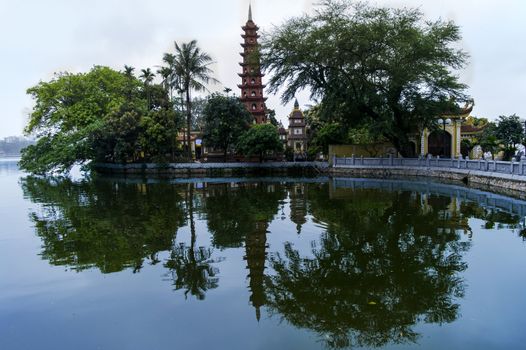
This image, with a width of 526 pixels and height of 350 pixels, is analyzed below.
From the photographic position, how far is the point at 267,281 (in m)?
6.61

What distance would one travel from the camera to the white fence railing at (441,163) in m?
17.8

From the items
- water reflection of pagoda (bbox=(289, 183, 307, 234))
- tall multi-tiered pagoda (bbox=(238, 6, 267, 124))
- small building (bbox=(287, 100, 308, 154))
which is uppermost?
tall multi-tiered pagoda (bbox=(238, 6, 267, 124))

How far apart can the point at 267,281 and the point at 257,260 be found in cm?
125

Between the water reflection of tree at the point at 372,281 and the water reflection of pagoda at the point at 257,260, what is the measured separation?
16cm

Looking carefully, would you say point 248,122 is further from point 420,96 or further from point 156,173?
point 420,96

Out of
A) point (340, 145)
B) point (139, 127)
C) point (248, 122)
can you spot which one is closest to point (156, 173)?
point (139, 127)

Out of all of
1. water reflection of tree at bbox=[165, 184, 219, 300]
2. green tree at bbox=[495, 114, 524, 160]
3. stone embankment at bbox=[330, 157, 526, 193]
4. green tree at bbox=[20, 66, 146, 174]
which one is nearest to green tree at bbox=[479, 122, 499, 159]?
green tree at bbox=[495, 114, 524, 160]

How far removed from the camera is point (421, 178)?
26453 mm

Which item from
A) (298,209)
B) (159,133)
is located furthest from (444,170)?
(159,133)

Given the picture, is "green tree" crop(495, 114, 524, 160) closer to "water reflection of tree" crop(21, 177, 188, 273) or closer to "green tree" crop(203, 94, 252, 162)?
"green tree" crop(203, 94, 252, 162)

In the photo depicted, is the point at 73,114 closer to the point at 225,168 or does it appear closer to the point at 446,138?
the point at 225,168

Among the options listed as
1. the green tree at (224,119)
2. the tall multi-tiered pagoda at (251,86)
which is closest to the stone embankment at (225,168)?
the green tree at (224,119)

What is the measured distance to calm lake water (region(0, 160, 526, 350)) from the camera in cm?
479

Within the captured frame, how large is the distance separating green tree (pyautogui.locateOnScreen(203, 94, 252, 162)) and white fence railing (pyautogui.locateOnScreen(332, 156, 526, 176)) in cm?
876
